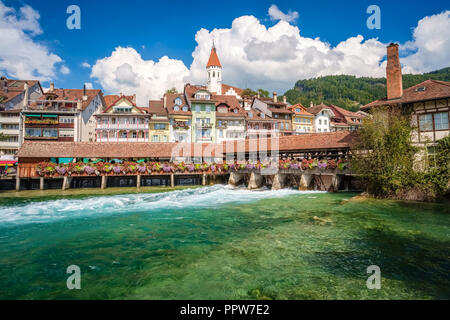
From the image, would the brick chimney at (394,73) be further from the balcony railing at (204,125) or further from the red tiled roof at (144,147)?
the balcony railing at (204,125)

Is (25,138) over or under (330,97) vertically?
under

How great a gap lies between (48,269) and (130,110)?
1326 inches

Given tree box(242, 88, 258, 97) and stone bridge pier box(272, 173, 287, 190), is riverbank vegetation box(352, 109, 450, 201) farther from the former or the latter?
tree box(242, 88, 258, 97)

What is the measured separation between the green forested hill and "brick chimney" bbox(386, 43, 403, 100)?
7276 centimetres

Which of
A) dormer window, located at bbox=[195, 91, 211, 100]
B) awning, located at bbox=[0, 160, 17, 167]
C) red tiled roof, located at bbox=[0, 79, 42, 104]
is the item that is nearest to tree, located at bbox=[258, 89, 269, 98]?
dormer window, located at bbox=[195, 91, 211, 100]

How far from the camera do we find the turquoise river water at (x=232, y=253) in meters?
5.20

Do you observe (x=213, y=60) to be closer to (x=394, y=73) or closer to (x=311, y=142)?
(x=311, y=142)

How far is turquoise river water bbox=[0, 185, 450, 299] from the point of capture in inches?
205

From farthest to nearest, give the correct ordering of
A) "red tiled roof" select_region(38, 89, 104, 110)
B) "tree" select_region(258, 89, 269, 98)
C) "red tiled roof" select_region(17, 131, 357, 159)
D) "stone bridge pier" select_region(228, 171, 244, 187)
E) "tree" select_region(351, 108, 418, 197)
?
"tree" select_region(258, 89, 269, 98)
"red tiled roof" select_region(38, 89, 104, 110)
"stone bridge pier" select_region(228, 171, 244, 187)
"red tiled roof" select_region(17, 131, 357, 159)
"tree" select_region(351, 108, 418, 197)

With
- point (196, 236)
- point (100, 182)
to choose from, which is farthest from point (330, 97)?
point (196, 236)

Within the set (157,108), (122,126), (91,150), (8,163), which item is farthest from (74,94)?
(91,150)

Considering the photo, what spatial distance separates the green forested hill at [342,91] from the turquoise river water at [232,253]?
8430 cm

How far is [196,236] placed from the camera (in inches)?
348
